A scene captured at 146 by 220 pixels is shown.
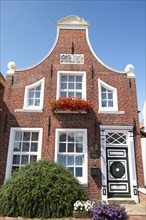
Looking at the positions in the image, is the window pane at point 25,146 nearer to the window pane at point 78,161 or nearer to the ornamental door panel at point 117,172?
the window pane at point 78,161

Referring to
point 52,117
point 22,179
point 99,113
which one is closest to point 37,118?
point 52,117

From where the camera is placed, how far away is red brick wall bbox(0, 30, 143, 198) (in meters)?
9.16

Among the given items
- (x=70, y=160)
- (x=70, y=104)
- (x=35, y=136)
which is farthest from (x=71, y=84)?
(x=70, y=160)

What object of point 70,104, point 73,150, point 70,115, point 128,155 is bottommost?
point 128,155

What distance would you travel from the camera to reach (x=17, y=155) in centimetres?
928

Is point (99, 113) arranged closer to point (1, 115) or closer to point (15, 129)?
point (15, 129)

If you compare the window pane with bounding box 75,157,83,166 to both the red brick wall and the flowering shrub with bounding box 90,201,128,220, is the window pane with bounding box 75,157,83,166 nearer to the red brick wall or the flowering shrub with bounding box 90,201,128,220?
the red brick wall

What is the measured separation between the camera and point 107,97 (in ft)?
33.7

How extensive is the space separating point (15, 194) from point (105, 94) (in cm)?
645

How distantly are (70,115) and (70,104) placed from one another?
65 cm

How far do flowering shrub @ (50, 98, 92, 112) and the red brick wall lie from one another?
0.46 meters

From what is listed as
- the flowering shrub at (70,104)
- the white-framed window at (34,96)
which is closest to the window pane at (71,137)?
the flowering shrub at (70,104)

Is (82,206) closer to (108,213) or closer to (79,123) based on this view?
(108,213)

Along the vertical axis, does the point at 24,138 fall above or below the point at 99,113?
below
